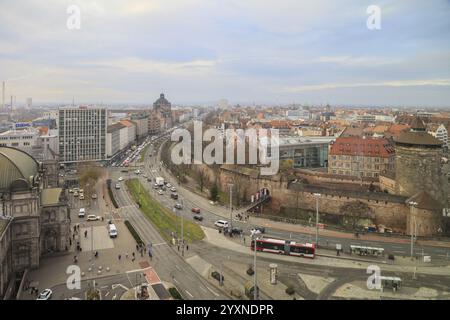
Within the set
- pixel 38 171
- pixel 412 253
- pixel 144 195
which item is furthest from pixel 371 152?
pixel 38 171

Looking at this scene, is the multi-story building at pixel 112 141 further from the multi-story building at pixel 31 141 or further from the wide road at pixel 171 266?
the wide road at pixel 171 266

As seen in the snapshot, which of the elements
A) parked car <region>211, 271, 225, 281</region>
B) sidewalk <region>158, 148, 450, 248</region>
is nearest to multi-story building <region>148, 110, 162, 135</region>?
sidewalk <region>158, 148, 450, 248</region>

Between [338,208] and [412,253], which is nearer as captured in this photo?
[412,253]

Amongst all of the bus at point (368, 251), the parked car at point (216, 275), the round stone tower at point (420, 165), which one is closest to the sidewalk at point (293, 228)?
the bus at point (368, 251)

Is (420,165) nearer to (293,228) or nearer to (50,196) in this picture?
(293,228)

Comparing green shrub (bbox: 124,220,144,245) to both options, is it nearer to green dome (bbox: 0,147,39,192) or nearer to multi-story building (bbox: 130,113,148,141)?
green dome (bbox: 0,147,39,192)

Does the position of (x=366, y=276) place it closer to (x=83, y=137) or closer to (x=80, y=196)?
(x=80, y=196)
